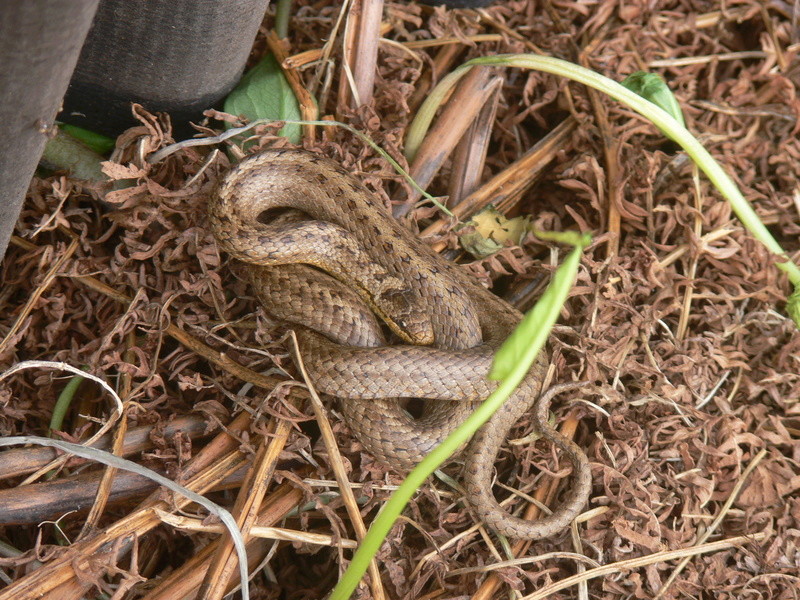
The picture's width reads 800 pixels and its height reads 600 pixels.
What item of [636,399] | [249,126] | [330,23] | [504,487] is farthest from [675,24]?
[504,487]

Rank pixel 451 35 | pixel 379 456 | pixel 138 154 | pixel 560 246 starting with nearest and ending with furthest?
pixel 379 456 → pixel 138 154 → pixel 560 246 → pixel 451 35

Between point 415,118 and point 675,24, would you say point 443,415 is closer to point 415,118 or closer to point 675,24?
point 415,118

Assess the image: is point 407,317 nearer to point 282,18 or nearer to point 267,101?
point 267,101

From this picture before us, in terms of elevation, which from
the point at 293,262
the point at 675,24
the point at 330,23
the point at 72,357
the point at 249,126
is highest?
the point at 675,24

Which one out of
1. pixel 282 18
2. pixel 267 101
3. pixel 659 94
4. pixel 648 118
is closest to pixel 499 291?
pixel 648 118

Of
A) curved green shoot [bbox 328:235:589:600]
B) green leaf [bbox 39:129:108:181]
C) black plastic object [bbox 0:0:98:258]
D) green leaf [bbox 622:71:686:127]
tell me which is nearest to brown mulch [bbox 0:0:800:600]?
green leaf [bbox 39:129:108:181]
